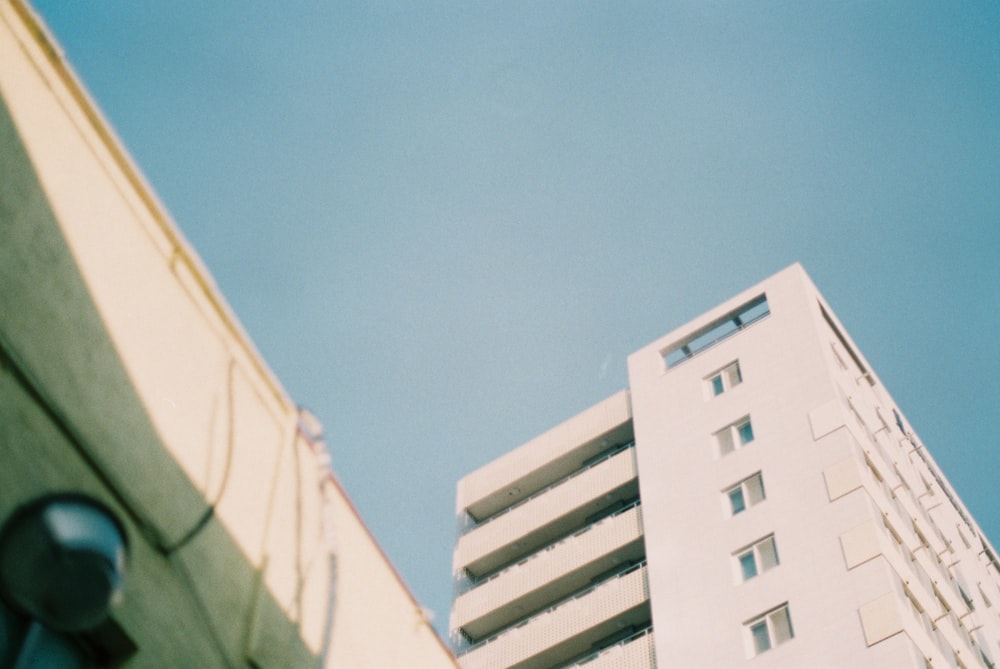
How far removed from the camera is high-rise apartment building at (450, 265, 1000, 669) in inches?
928

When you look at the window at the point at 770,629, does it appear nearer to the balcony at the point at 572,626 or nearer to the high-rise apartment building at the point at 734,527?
the high-rise apartment building at the point at 734,527

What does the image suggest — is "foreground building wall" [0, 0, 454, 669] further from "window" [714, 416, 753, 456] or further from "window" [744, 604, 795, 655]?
"window" [714, 416, 753, 456]

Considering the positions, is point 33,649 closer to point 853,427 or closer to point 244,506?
point 244,506

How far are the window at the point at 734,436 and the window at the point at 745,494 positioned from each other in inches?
56.5

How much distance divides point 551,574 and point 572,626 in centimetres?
245

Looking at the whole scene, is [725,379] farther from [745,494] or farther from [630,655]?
[630,655]

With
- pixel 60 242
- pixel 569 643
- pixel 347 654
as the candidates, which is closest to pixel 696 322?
pixel 569 643

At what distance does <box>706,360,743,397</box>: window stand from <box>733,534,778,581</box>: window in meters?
6.54

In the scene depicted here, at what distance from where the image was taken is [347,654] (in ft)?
A: 27.7

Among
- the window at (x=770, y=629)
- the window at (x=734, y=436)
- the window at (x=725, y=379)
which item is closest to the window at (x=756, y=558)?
the window at (x=770, y=629)

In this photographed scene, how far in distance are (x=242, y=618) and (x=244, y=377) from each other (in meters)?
1.98

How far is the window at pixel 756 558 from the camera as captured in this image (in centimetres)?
2512

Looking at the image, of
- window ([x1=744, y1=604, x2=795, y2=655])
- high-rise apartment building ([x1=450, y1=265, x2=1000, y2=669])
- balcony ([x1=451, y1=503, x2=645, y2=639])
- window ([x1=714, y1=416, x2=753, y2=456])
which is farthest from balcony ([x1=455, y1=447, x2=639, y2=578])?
window ([x1=744, y1=604, x2=795, y2=655])

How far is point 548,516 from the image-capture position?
34.5m
